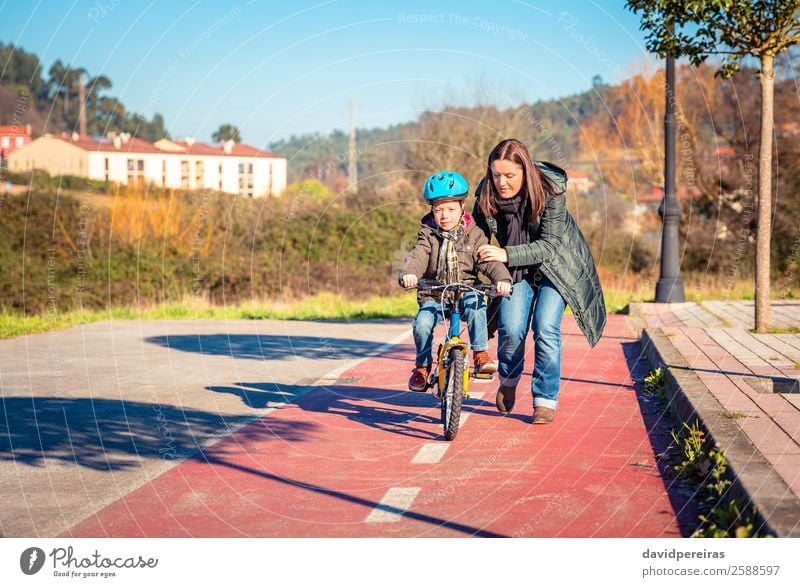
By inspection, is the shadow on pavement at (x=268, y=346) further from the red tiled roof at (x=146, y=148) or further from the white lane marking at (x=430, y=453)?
the red tiled roof at (x=146, y=148)

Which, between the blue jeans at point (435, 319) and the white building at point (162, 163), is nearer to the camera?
the blue jeans at point (435, 319)

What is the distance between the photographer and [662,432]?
23.7ft

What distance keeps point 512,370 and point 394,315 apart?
1279 cm

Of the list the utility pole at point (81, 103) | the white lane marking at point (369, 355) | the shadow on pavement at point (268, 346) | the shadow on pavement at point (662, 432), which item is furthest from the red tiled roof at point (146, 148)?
the shadow on pavement at point (662, 432)

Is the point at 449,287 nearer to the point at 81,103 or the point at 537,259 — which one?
the point at 537,259

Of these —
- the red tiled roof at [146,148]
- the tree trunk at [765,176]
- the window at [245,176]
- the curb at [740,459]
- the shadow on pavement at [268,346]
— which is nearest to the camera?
the curb at [740,459]

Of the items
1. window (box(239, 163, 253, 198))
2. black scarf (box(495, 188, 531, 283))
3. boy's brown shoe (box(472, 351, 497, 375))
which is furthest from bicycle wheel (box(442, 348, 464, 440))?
window (box(239, 163, 253, 198))

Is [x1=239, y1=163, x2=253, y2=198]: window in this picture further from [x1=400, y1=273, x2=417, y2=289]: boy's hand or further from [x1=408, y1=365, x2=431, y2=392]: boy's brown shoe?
[x1=400, y1=273, x2=417, y2=289]: boy's hand

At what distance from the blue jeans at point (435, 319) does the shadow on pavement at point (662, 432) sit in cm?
139

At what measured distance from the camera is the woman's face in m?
6.99

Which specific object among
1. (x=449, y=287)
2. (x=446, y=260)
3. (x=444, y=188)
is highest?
(x=444, y=188)

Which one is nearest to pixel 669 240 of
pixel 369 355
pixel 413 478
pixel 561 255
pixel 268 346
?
pixel 369 355

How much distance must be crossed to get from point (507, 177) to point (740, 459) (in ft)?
8.56

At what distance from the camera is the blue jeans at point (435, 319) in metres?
7.30
